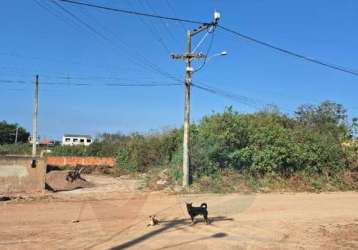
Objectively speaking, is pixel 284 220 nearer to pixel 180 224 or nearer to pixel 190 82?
pixel 180 224

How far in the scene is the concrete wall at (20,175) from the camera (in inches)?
857

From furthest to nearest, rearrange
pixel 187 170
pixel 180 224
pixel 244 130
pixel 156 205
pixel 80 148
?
1. pixel 80 148
2. pixel 244 130
3. pixel 187 170
4. pixel 156 205
5. pixel 180 224

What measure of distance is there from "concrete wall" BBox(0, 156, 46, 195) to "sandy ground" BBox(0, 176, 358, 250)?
1.45 metres

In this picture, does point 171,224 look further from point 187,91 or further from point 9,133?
point 9,133

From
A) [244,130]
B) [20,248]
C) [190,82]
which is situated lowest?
[20,248]

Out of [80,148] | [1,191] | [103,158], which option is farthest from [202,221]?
[80,148]

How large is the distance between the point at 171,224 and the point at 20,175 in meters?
10.8

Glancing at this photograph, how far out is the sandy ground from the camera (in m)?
11.0

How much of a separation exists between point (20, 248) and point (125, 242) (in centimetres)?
220

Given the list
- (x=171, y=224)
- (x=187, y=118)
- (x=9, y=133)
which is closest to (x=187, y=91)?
(x=187, y=118)

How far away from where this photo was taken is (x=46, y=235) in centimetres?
1168

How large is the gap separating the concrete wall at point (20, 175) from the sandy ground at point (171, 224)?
1.45 m

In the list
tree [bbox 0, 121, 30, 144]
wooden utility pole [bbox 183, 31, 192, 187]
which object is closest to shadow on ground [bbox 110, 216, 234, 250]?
wooden utility pole [bbox 183, 31, 192, 187]

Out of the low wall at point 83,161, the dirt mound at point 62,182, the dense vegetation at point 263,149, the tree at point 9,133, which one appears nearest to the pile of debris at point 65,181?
the dirt mound at point 62,182
